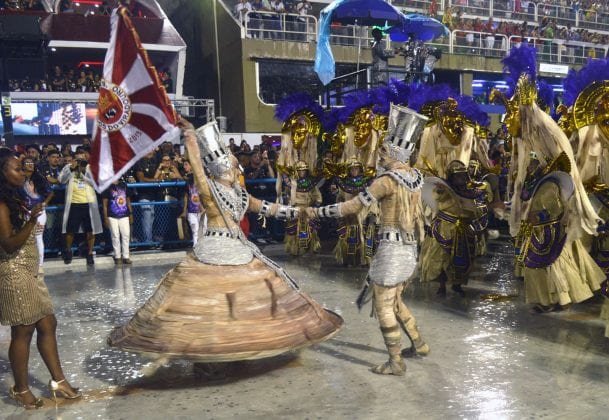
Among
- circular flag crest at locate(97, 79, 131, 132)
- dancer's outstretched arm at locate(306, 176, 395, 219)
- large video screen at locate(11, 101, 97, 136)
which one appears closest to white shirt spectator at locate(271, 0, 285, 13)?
large video screen at locate(11, 101, 97, 136)

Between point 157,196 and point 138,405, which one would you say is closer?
point 138,405

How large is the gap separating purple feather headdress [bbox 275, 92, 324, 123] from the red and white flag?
609cm

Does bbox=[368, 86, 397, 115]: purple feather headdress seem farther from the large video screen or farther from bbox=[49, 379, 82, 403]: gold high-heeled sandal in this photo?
the large video screen

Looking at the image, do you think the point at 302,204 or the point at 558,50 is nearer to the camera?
the point at 302,204

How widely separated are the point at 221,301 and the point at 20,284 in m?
1.39

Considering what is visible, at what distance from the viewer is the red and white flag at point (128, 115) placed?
4469 millimetres

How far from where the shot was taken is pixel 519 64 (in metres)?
6.34

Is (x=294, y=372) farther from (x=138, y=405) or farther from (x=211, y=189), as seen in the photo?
(x=211, y=189)

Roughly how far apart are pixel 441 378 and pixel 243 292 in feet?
5.51

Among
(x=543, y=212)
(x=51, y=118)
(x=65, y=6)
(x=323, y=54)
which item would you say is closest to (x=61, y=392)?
(x=543, y=212)

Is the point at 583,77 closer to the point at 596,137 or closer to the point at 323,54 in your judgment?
the point at 596,137

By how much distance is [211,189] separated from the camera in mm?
4633

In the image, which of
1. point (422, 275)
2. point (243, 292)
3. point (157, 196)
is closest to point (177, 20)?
point (157, 196)

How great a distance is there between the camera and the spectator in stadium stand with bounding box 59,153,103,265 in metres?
10.0
